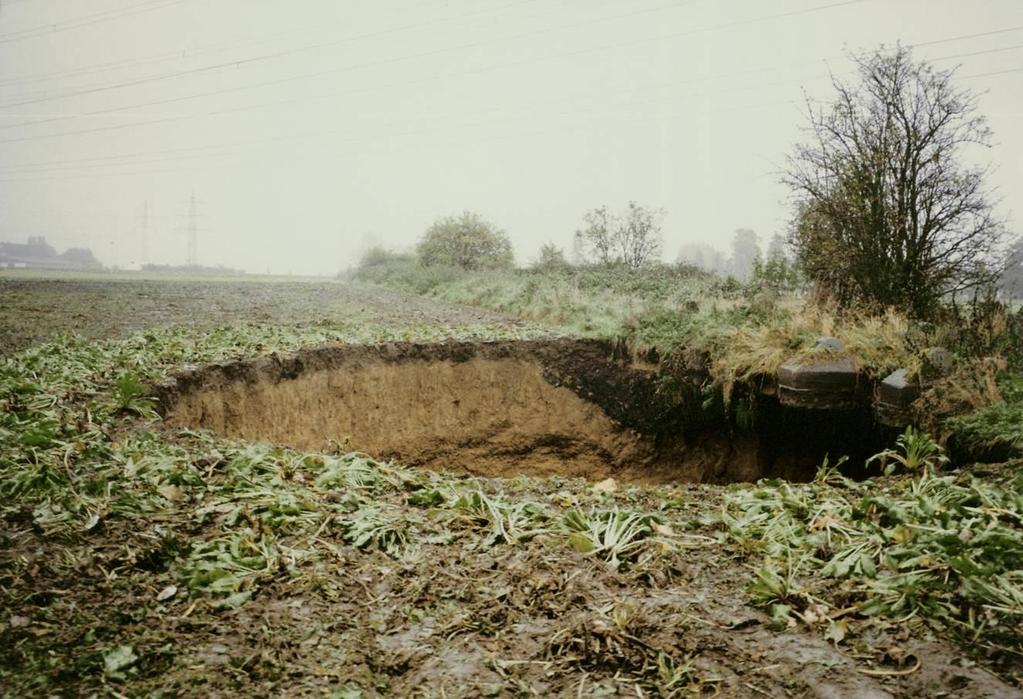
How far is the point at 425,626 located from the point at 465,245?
25.7 metres

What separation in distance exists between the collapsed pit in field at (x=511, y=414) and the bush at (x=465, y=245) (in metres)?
17.4

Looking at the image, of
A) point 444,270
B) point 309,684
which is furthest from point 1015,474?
point 444,270

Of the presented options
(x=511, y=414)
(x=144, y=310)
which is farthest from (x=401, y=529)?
(x=144, y=310)

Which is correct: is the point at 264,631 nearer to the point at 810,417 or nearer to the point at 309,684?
the point at 309,684

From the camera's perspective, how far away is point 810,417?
7383 mm

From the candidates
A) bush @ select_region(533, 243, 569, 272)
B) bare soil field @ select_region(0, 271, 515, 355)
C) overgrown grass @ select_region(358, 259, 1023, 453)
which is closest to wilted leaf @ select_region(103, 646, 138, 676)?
overgrown grass @ select_region(358, 259, 1023, 453)

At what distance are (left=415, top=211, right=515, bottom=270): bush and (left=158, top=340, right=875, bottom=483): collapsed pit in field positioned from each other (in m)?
17.4

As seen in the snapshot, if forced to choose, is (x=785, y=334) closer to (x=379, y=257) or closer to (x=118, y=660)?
(x=118, y=660)

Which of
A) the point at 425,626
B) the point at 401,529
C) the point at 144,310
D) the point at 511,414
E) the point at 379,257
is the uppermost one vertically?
the point at 379,257

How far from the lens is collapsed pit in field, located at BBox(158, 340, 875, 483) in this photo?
7.95 meters

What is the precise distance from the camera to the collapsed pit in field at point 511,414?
7953 millimetres

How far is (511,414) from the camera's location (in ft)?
30.8

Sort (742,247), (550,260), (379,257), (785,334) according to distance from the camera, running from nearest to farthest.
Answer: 1. (785,334)
2. (550,260)
3. (379,257)
4. (742,247)

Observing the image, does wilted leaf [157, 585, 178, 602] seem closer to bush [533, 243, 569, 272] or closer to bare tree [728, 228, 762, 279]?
bush [533, 243, 569, 272]
